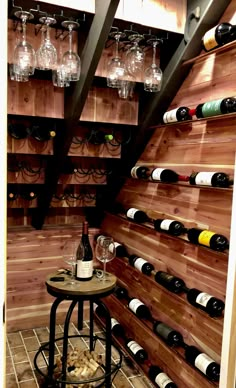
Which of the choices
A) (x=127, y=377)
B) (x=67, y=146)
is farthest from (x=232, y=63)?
(x=127, y=377)

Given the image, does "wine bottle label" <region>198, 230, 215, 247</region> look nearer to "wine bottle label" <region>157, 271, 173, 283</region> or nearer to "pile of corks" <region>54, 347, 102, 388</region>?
"wine bottle label" <region>157, 271, 173, 283</region>

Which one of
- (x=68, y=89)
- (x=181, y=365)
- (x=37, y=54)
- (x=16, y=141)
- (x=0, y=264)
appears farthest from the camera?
(x=16, y=141)

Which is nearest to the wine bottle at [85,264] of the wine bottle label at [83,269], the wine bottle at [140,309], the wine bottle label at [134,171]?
the wine bottle label at [83,269]

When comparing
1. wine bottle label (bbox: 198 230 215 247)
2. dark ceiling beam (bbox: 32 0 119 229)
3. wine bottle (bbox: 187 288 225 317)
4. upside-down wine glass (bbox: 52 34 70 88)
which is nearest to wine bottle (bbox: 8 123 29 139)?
dark ceiling beam (bbox: 32 0 119 229)

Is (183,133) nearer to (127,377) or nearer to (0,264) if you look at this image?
(0,264)

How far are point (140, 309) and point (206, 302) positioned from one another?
0.81m

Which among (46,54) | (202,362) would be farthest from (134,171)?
(202,362)

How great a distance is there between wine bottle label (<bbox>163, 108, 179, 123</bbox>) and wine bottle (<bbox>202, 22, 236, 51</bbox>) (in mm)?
447

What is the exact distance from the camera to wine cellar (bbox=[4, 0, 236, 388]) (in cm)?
193

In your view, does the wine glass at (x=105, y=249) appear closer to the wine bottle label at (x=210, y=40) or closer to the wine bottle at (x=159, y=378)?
the wine bottle at (x=159, y=378)

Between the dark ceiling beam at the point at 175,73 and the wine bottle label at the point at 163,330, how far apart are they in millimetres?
1253

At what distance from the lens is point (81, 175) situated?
9.94 feet

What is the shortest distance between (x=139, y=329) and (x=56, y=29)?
2.22 m

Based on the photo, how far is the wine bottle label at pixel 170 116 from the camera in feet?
7.32
